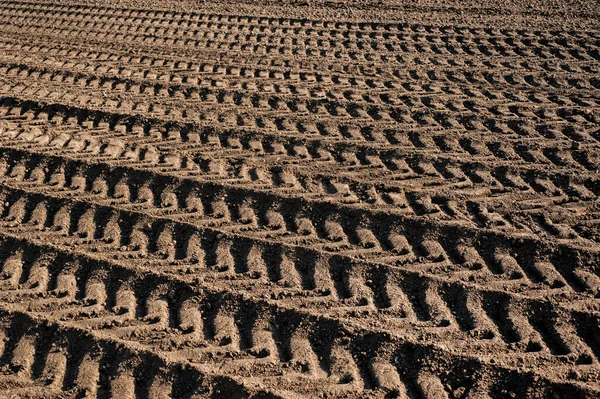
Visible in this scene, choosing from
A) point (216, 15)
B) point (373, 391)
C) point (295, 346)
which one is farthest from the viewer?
point (216, 15)

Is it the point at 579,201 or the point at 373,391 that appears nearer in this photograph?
the point at 373,391

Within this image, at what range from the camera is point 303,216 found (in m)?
4.32

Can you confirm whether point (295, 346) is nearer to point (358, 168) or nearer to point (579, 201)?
point (358, 168)

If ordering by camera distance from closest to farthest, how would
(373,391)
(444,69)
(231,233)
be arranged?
1. (373,391)
2. (231,233)
3. (444,69)

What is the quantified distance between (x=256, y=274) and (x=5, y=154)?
287 centimetres

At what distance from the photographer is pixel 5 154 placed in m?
5.00

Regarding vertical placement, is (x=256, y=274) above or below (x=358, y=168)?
below

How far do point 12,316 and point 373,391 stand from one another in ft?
7.96

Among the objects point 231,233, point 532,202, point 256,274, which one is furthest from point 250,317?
point 532,202

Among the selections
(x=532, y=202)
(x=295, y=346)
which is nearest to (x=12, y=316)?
→ (x=295, y=346)

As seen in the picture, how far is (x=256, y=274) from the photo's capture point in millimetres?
3834

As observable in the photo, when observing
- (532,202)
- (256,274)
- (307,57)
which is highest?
(307,57)

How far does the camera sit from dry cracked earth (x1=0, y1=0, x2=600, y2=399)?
130 inches

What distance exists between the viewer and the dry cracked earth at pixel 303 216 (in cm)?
330
